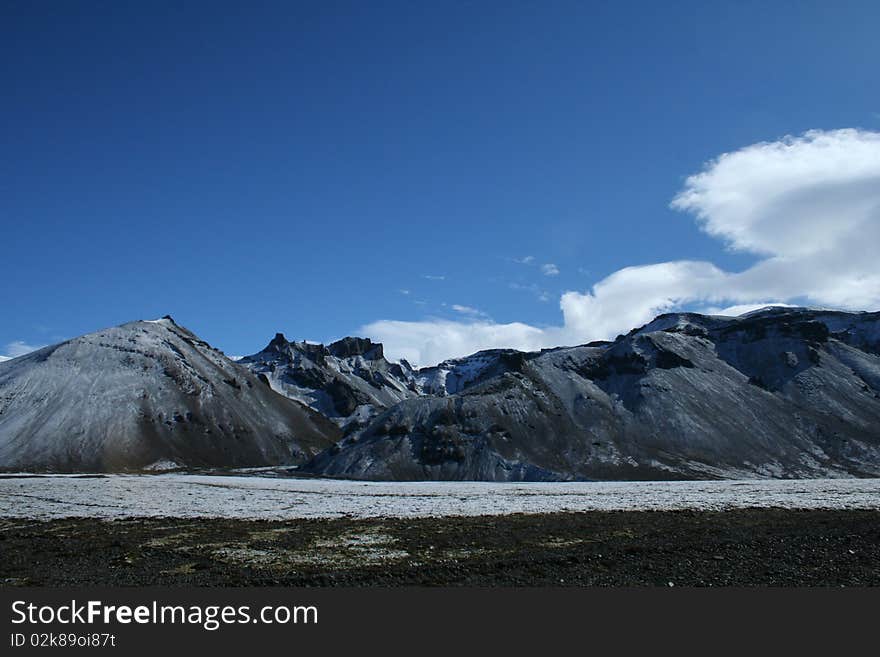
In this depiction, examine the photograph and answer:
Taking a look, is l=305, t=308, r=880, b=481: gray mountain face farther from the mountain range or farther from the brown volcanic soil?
the brown volcanic soil

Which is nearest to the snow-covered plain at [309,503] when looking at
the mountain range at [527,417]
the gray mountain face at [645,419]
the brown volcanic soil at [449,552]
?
the brown volcanic soil at [449,552]

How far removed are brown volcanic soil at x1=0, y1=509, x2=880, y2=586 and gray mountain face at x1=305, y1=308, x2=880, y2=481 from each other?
270 feet

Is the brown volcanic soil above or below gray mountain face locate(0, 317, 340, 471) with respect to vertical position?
below

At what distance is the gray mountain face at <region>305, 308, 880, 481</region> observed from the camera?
428ft

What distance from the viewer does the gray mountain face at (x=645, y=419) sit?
130 metres

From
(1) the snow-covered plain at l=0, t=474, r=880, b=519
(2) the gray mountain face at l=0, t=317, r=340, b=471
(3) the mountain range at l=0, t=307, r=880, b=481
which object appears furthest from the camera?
(2) the gray mountain face at l=0, t=317, r=340, b=471

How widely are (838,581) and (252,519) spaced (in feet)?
138

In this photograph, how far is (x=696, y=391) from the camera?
162 metres

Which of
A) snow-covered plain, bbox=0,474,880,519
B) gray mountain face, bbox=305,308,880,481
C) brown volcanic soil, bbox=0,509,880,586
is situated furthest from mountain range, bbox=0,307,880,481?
brown volcanic soil, bbox=0,509,880,586

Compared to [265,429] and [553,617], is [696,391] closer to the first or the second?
[265,429]

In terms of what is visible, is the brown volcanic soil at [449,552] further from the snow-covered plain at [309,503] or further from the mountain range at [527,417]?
the mountain range at [527,417]

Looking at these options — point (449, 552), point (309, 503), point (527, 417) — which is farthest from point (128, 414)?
point (449, 552)

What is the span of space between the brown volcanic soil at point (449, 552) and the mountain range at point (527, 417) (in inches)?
3250

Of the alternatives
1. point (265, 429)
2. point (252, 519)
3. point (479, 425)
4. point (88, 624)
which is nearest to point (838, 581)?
point (88, 624)
